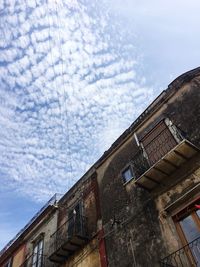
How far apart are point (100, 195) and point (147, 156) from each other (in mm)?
3091

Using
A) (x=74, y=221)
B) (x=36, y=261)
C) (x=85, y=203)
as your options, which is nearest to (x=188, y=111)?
(x=85, y=203)

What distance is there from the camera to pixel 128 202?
10.2 meters

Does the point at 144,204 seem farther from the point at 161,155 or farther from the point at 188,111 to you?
the point at 188,111

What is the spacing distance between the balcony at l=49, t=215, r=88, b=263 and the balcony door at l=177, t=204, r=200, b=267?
14.8ft

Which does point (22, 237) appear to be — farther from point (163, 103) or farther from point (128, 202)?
point (163, 103)

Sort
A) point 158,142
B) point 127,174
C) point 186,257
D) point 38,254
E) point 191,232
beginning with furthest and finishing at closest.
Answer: point 38,254 → point 127,174 → point 158,142 → point 191,232 → point 186,257

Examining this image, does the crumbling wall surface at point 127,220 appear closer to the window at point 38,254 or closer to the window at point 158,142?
the window at point 158,142

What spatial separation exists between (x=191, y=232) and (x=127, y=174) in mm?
3926

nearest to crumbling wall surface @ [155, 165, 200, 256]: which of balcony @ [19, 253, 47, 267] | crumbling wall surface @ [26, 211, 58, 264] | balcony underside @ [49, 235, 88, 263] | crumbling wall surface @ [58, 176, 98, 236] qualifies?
crumbling wall surface @ [58, 176, 98, 236]

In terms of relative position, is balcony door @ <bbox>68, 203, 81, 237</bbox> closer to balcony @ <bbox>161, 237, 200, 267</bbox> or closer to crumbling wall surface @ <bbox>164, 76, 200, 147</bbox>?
balcony @ <bbox>161, 237, 200, 267</bbox>

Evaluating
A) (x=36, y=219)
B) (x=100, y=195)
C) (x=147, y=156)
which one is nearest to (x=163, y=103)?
(x=147, y=156)

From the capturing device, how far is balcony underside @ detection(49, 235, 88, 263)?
11047 mm

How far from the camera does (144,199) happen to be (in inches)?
378

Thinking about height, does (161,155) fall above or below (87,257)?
above
